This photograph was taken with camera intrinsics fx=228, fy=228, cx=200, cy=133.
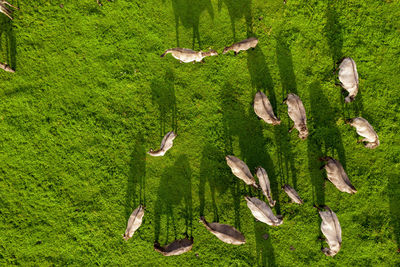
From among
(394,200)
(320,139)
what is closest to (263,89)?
(320,139)

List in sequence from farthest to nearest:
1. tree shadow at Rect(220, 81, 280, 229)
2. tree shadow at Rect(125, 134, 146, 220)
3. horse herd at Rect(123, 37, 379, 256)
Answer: tree shadow at Rect(125, 134, 146, 220) → tree shadow at Rect(220, 81, 280, 229) → horse herd at Rect(123, 37, 379, 256)

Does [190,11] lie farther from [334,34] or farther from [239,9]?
[334,34]

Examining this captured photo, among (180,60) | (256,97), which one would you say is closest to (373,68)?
(256,97)

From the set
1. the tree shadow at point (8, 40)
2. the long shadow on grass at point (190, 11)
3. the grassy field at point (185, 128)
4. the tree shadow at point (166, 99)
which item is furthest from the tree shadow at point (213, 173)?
the tree shadow at point (8, 40)

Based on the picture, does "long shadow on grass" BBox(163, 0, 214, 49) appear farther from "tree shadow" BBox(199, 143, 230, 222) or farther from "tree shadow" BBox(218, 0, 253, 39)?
"tree shadow" BBox(199, 143, 230, 222)

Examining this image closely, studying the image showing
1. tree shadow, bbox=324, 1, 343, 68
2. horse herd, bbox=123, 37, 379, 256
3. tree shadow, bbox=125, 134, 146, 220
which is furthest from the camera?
tree shadow, bbox=125, 134, 146, 220

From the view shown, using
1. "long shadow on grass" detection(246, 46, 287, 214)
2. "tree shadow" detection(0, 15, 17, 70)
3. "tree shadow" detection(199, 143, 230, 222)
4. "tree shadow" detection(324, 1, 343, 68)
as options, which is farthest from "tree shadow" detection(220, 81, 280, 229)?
"tree shadow" detection(0, 15, 17, 70)
